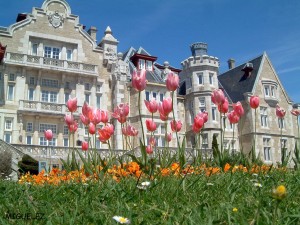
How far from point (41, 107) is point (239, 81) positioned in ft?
77.7

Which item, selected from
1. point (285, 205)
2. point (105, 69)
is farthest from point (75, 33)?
point (285, 205)

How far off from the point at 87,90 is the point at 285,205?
26541 mm

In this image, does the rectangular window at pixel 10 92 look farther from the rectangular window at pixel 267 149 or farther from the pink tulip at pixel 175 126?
the rectangular window at pixel 267 149

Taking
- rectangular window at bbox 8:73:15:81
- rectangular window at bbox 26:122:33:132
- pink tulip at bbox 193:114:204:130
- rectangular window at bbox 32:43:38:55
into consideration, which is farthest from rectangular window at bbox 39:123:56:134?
pink tulip at bbox 193:114:204:130

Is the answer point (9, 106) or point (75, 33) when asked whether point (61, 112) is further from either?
point (75, 33)

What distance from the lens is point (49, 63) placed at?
26.8 m

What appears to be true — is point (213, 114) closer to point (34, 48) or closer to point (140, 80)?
point (34, 48)

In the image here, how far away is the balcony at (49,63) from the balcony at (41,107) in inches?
117

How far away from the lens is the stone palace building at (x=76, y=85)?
25.2 metres

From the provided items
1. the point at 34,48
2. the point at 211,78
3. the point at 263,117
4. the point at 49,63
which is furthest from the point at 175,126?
the point at 263,117

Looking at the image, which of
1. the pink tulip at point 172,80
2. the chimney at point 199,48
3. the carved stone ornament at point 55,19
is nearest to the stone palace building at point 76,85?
the carved stone ornament at point 55,19

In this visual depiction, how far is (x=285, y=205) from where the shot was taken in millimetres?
2865

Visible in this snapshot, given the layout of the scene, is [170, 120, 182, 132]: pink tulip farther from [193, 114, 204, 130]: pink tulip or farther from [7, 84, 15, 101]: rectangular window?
[7, 84, 15, 101]: rectangular window

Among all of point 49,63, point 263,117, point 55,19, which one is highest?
point 55,19
